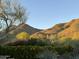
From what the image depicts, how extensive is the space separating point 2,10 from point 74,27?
11727 millimetres

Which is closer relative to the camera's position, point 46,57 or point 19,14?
point 46,57

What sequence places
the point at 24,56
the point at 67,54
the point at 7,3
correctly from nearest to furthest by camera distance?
the point at 24,56 < the point at 67,54 < the point at 7,3

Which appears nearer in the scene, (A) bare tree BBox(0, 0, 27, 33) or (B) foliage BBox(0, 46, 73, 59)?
(B) foliage BBox(0, 46, 73, 59)

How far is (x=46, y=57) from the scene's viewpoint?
64.1 feet

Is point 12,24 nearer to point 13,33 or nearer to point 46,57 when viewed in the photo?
point 13,33

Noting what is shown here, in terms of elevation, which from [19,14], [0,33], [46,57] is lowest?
[46,57]

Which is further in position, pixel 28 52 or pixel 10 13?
pixel 10 13

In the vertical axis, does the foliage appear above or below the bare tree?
below

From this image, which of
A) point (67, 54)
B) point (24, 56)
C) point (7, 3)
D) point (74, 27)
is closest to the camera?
point (24, 56)

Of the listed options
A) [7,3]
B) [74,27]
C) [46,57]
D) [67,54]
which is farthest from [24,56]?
[74,27]

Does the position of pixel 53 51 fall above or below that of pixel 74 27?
below

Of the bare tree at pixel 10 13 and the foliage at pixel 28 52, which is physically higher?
the bare tree at pixel 10 13

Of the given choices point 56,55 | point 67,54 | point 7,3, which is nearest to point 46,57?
point 56,55

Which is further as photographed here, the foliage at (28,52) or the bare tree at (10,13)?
the bare tree at (10,13)
